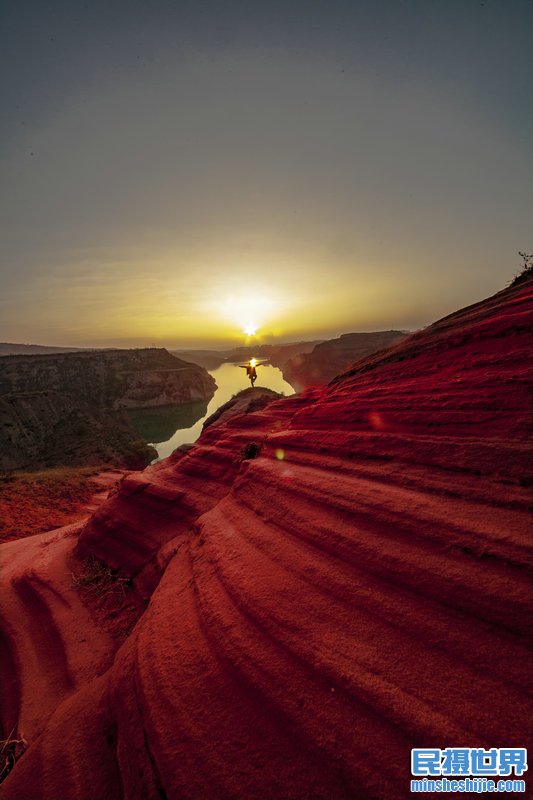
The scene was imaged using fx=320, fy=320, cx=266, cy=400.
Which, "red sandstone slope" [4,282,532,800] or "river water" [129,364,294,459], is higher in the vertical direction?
"red sandstone slope" [4,282,532,800]

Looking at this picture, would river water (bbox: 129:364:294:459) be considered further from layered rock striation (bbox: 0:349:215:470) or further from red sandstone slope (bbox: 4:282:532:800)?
red sandstone slope (bbox: 4:282:532:800)

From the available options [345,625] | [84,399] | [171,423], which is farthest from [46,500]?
[84,399]

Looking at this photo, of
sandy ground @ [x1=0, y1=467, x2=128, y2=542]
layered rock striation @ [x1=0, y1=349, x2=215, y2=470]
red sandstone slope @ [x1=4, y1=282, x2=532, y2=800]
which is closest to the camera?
red sandstone slope @ [x1=4, y1=282, x2=532, y2=800]

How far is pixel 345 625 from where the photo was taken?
110 inches

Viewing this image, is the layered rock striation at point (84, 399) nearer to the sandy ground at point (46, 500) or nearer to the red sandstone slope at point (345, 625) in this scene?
the sandy ground at point (46, 500)

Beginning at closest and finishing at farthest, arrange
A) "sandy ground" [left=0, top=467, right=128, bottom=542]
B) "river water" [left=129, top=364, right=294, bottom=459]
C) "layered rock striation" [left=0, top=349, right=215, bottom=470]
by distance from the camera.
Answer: "sandy ground" [left=0, top=467, right=128, bottom=542] → "layered rock striation" [left=0, top=349, right=215, bottom=470] → "river water" [left=129, top=364, right=294, bottom=459]

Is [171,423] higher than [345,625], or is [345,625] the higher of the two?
[345,625]

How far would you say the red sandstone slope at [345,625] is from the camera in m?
2.16

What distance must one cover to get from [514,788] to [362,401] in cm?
440

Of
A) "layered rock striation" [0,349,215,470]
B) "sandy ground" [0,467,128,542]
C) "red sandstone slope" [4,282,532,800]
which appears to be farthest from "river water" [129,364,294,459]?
"red sandstone slope" [4,282,532,800]

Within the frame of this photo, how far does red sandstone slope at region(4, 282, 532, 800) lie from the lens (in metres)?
2.16

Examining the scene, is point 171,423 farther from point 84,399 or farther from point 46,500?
point 46,500

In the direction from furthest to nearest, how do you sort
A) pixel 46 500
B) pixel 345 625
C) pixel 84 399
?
pixel 84 399
pixel 46 500
pixel 345 625

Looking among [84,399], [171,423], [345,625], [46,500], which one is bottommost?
[46,500]
